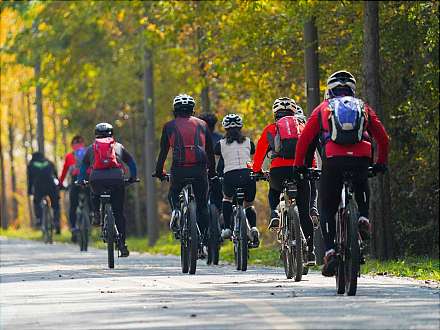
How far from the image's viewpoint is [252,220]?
65.5 ft

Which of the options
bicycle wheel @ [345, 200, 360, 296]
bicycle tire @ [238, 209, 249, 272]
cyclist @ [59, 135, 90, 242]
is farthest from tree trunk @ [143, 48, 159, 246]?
bicycle wheel @ [345, 200, 360, 296]

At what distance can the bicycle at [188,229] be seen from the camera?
18.6 metres

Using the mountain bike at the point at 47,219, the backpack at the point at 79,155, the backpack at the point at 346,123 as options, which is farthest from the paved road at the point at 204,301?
the mountain bike at the point at 47,219

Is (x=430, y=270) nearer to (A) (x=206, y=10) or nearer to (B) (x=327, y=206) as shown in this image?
(B) (x=327, y=206)

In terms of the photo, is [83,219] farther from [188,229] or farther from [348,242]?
[348,242]

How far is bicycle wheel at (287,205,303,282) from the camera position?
16.3m

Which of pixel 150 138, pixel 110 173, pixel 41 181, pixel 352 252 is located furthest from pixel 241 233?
pixel 150 138

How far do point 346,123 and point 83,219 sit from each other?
1605 centimetres

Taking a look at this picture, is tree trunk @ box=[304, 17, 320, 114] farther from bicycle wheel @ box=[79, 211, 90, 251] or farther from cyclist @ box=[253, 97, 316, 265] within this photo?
cyclist @ box=[253, 97, 316, 265]

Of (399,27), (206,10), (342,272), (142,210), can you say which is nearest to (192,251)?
(342,272)

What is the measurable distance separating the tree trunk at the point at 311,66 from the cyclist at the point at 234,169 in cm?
393

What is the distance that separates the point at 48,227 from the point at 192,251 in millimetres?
16073

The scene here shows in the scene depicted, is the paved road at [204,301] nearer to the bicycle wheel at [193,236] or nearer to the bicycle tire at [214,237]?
the bicycle wheel at [193,236]

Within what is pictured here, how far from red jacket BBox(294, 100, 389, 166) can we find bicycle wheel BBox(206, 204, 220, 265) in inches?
278
